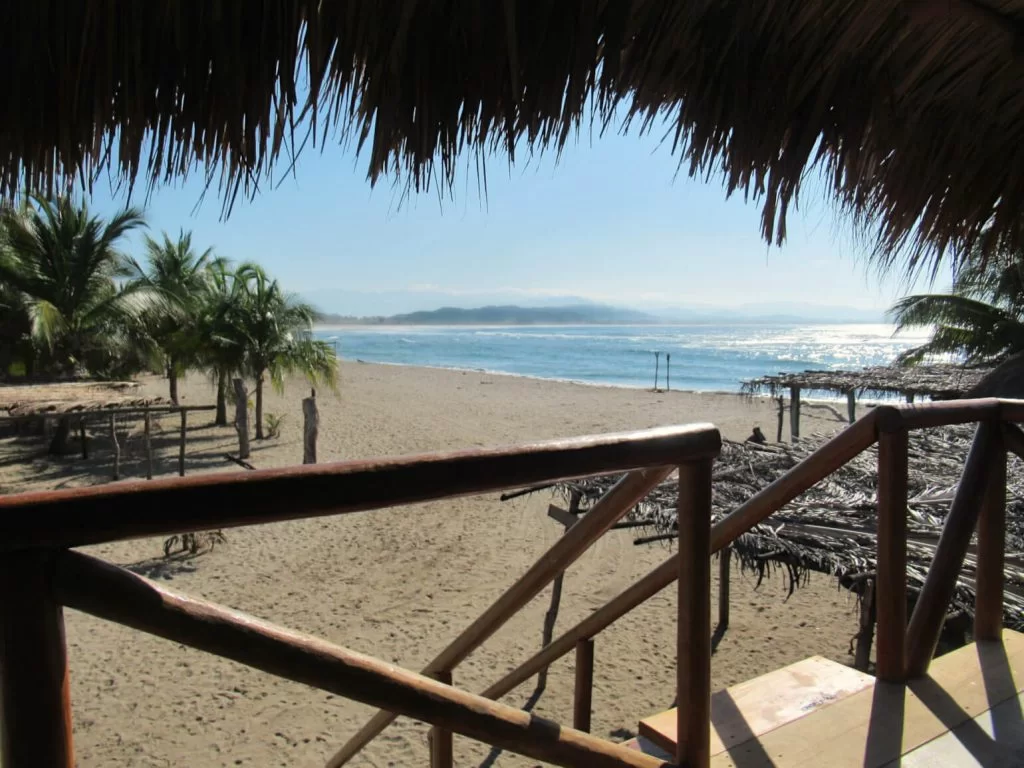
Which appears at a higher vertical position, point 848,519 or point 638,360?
point 848,519

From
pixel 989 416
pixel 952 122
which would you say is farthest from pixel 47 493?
pixel 952 122

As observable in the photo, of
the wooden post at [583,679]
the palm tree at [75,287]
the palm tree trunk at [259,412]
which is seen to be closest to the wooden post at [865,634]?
the wooden post at [583,679]

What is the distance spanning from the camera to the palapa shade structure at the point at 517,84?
57.9 inches

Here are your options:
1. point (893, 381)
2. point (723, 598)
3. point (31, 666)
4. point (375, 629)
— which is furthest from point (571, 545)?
point (893, 381)

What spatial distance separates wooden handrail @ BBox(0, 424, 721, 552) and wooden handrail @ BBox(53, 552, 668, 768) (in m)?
0.06

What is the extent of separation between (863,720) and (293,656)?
162cm

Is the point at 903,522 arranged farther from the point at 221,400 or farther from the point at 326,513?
the point at 221,400

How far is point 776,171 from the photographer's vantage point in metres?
2.52

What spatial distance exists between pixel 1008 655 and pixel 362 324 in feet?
613

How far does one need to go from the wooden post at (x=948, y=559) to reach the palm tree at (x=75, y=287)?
1430cm

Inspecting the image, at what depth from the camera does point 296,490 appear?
83cm

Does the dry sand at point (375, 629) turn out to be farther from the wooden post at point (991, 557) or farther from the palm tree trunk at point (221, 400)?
the palm tree trunk at point (221, 400)

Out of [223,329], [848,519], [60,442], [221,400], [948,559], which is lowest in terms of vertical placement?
[60,442]

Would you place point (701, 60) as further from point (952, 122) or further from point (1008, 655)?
point (1008, 655)
